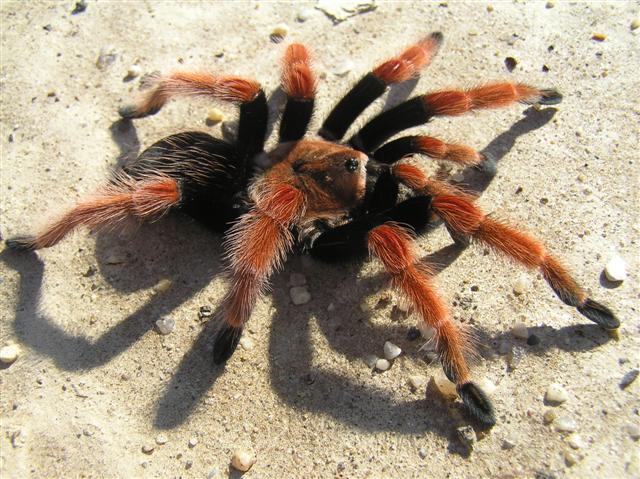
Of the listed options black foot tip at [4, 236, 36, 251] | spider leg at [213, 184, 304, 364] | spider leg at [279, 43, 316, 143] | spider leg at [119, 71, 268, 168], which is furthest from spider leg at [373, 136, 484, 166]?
black foot tip at [4, 236, 36, 251]

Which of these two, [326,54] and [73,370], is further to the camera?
[326,54]

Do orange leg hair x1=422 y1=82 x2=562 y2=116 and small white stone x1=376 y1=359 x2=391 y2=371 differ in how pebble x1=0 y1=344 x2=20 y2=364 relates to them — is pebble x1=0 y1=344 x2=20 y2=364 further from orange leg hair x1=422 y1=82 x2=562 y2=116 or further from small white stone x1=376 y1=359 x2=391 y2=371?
orange leg hair x1=422 y1=82 x2=562 y2=116

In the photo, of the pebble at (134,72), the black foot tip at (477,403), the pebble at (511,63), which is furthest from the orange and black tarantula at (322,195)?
the pebble at (134,72)

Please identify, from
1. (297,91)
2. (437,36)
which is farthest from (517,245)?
(437,36)

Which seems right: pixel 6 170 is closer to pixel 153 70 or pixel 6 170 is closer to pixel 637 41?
pixel 153 70

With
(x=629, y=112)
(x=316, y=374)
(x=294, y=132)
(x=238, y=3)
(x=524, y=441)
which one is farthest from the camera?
(x=238, y=3)

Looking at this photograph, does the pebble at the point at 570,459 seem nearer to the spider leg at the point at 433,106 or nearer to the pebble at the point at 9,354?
the spider leg at the point at 433,106

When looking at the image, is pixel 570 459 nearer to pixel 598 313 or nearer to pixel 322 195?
pixel 598 313

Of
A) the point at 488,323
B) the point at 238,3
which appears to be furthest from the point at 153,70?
the point at 488,323
